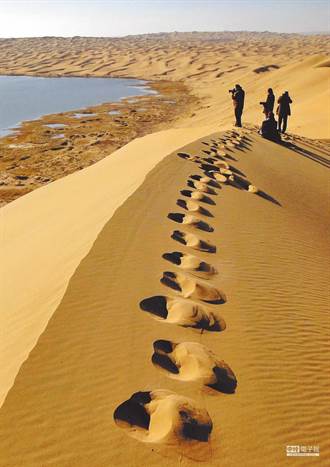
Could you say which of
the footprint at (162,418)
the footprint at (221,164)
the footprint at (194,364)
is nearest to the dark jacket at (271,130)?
the footprint at (221,164)

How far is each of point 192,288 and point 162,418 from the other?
1.65 meters

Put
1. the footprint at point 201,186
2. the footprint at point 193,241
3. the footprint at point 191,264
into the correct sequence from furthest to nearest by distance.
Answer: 1. the footprint at point 201,186
2. the footprint at point 193,241
3. the footprint at point 191,264

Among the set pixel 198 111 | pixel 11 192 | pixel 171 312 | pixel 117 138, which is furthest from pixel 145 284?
pixel 198 111

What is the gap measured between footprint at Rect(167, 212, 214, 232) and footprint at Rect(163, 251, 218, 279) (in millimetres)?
1003

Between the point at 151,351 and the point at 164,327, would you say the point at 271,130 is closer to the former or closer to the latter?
the point at 164,327

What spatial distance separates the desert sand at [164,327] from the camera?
2.45 meters

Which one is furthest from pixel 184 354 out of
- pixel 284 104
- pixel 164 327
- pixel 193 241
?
pixel 284 104

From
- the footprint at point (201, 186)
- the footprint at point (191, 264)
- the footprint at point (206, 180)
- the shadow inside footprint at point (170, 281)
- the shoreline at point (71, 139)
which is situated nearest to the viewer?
the shadow inside footprint at point (170, 281)

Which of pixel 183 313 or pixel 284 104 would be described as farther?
pixel 284 104

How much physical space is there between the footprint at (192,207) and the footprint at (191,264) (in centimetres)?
164

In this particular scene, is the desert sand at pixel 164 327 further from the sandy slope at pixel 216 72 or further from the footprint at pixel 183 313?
the sandy slope at pixel 216 72

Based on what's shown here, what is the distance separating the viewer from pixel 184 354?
3.13 meters

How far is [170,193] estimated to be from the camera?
681 cm

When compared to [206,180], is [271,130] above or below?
above
